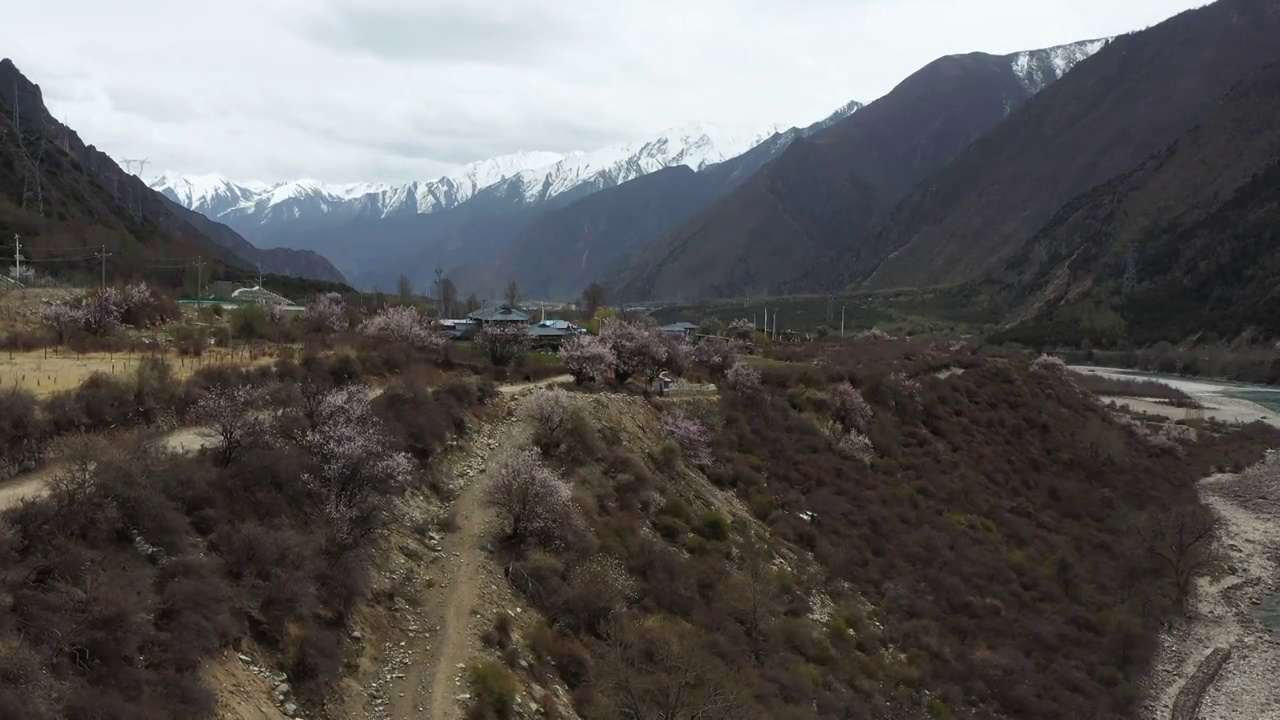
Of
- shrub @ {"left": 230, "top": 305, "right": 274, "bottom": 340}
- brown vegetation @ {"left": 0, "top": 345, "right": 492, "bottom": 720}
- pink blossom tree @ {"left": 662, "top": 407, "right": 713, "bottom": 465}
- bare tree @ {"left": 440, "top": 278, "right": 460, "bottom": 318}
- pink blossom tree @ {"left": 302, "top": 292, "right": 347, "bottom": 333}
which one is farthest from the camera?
bare tree @ {"left": 440, "top": 278, "right": 460, "bottom": 318}

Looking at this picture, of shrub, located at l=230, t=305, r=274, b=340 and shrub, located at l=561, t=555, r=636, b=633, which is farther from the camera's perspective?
shrub, located at l=230, t=305, r=274, b=340

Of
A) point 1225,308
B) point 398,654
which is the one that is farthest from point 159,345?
point 1225,308

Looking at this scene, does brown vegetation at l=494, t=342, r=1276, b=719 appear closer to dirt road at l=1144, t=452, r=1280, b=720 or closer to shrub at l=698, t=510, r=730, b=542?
shrub at l=698, t=510, r=730, b=542

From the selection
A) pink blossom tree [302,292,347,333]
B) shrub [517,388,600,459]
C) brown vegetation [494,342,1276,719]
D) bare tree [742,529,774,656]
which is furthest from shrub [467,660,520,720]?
pink blossom tree [302,292,347,333]

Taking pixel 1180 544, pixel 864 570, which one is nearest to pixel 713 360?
pixel 864 570

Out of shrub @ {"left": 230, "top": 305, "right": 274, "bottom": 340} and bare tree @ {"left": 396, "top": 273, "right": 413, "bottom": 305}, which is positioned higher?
bare tree @ {"left": 396, "top": 273, "right": 413, "bottom": 305}

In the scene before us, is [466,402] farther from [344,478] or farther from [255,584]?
[255,584]

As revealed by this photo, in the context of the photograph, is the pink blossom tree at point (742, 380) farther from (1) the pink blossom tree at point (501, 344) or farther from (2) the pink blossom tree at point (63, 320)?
(2) the pink blossom tree at point (63, 320)

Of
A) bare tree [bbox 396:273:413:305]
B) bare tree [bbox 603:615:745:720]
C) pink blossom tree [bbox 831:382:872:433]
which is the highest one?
bare tree [bbox 396:273:413:305]
